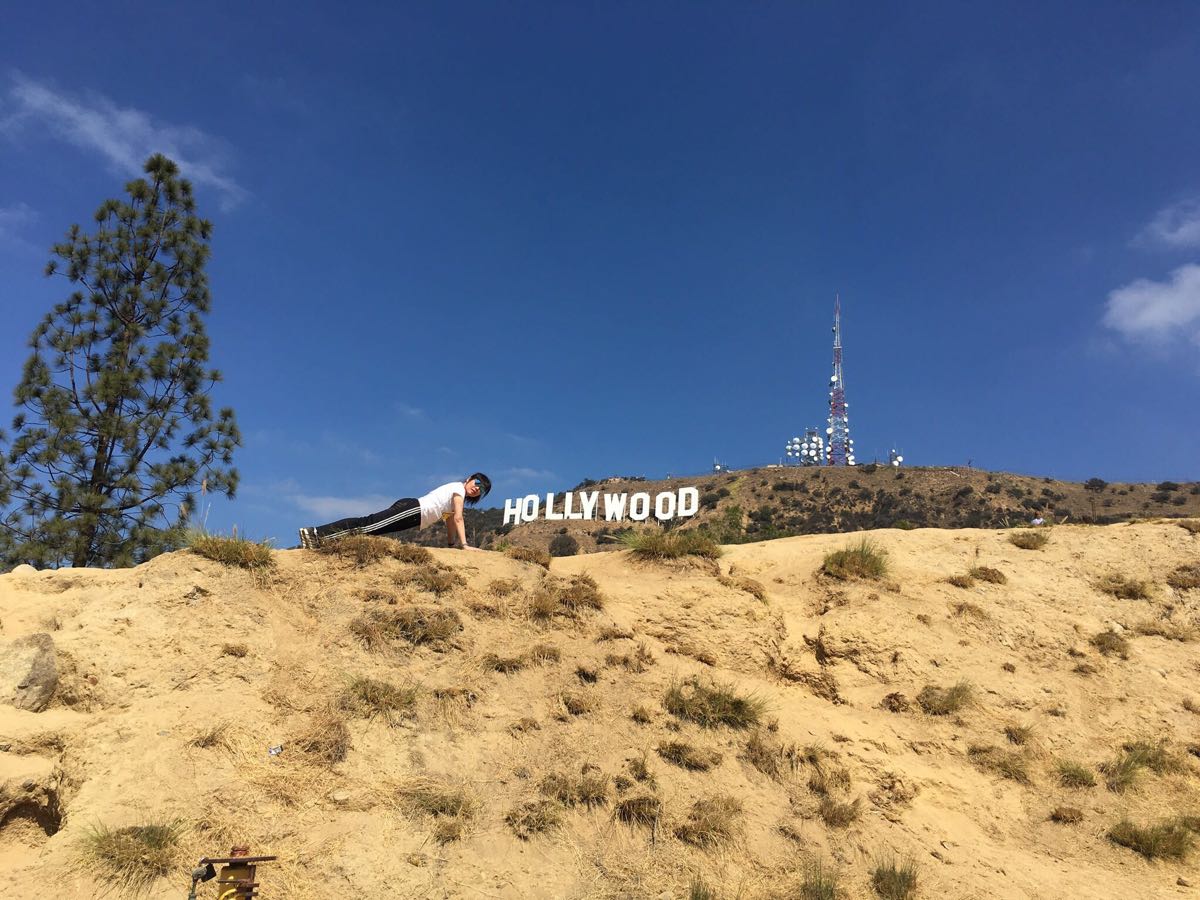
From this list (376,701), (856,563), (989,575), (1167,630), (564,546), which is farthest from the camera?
(564,546)

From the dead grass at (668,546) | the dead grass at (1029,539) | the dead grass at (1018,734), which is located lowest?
the dead grass at (1018,734)

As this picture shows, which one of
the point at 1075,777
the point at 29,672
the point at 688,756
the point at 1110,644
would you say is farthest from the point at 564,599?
the point at 1110,644

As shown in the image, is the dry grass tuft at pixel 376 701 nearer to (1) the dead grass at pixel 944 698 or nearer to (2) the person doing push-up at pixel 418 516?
(2) the person doing push-up at pixel 418 516

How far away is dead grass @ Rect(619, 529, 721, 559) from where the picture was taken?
13.3m

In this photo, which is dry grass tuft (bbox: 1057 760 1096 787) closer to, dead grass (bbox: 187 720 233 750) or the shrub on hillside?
dead grass (bbox: 187 720 233 750)

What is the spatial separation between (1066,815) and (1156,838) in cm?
87

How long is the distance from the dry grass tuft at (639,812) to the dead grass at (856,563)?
6214mm

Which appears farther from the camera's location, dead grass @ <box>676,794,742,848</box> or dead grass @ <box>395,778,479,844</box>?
dead grass @ <box>676,794,742,848</box>

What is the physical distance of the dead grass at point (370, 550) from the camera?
11.1 m

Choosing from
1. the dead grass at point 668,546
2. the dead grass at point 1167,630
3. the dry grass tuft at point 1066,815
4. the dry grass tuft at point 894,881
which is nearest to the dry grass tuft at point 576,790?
the dry grass tuft at point 894,881

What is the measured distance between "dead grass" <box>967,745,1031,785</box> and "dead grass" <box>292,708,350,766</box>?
790 cm

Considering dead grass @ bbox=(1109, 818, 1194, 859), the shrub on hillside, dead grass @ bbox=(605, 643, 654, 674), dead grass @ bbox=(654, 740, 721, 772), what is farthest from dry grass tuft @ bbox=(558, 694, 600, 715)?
the shrub on hillside

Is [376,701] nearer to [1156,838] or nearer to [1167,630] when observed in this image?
[1156,838]

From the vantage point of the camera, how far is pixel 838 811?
8.44 meters
